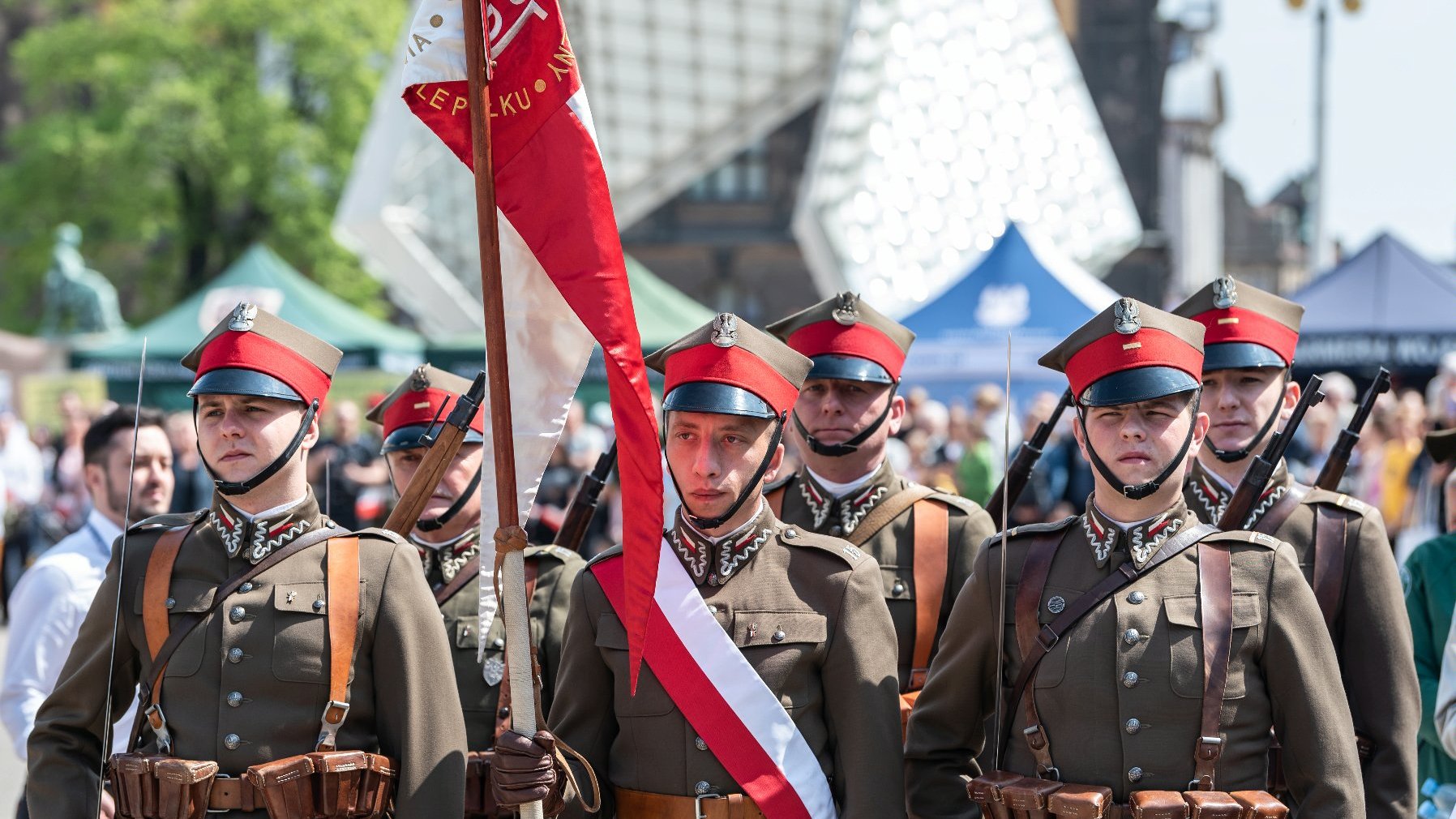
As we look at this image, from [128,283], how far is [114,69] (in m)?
5.98

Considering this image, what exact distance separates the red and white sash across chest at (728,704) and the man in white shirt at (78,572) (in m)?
1.64

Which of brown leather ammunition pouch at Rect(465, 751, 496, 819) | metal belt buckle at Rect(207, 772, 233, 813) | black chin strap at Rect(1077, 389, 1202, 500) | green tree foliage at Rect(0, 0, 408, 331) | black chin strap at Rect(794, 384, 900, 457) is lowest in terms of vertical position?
brown leather ammunition pouch at Rect(465, 751, 496, 819)

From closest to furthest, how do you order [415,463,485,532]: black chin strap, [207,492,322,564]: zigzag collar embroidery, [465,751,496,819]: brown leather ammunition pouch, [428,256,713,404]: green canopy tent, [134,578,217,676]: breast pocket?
[134,578,217,676]: breast pocket, [207,492,322,564]: zigzag collar embroidery, [465,751,496,819]: brown leather ammunition pouch, [415,463,485,532]: black chin strap, [428,256,713,404]: green canopy tent

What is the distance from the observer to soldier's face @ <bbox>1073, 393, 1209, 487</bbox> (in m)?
3.80

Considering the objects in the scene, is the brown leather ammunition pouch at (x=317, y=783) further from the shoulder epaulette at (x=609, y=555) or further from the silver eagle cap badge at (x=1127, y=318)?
the silver eagle cap badge at (x=1127, y=318)

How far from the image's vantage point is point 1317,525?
182 inches

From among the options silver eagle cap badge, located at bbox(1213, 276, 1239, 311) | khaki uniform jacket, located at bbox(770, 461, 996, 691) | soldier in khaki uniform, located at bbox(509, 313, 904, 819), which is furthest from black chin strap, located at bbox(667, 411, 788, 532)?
silver eagle cap badge, located at bbox(1213, 276, 1239, 311)

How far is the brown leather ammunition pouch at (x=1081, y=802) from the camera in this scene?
3.54 meters

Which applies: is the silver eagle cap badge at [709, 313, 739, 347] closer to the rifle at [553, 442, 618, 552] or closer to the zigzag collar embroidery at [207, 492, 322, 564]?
the zigzag collar embroidery at [207, 492, 322, 564]

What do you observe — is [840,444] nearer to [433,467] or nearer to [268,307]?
[433,467]

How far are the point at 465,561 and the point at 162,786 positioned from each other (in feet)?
5.03

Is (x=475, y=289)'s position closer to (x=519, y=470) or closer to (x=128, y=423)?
(x=128, y=423)

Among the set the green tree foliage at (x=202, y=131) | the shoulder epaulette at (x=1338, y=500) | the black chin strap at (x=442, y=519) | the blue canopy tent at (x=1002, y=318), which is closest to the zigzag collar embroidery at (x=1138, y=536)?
the shoulder epaulette at (x=1338, y=500)

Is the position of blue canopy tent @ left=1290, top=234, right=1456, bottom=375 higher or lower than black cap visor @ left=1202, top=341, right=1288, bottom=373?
higher
